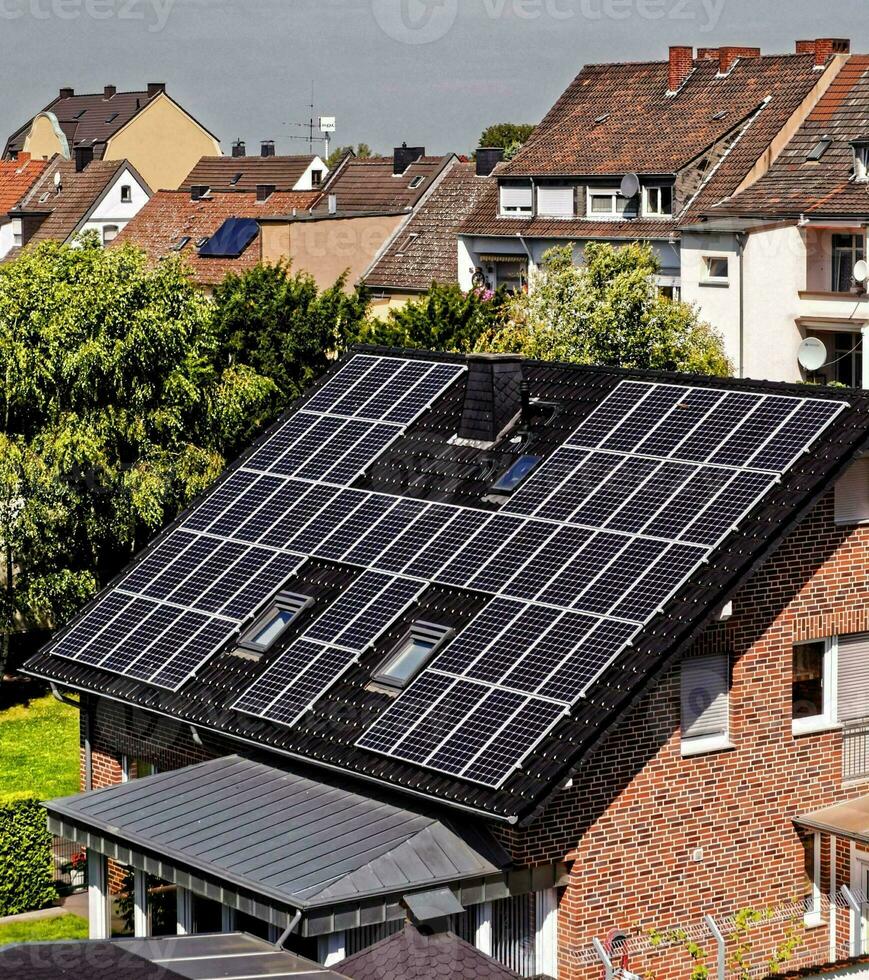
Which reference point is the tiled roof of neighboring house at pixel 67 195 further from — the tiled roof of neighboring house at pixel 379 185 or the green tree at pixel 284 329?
the green tree at pixel 284 329

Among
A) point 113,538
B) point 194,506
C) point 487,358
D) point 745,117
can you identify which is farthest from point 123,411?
point 745,117

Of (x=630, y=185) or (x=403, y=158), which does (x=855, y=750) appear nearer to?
(x=630, y=185)

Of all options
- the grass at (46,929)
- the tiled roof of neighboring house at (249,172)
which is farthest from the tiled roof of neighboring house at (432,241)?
the grass at (46,929)

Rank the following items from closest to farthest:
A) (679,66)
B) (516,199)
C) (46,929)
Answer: (46,929) < (679,66) < (516,199)

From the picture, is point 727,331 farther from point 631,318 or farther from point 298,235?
point 298,235

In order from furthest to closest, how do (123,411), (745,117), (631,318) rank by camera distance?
1. (745,117)
2. (631,318)
3. (123,411)

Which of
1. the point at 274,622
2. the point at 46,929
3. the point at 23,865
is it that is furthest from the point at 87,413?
the point at 274,622

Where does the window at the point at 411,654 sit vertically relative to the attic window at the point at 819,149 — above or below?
below
